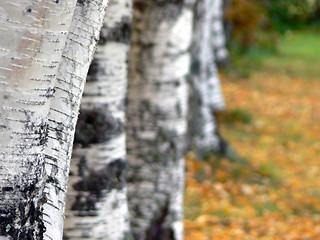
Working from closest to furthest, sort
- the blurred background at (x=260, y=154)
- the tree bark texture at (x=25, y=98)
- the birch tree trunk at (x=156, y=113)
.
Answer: the tree bark texture at (x=25, y=98) → the birch tree trunk at (x=156, y=113) → the blurred background at (x=260, y=154)

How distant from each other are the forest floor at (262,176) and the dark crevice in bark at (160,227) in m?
1.54

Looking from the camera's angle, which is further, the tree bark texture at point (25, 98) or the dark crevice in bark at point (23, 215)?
the dark crevice in bark at point (23, 215)

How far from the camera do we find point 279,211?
6535 mm

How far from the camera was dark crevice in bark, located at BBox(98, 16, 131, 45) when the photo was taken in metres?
2.84

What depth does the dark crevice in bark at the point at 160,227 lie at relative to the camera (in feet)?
13.1

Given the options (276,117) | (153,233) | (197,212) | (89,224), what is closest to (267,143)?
(276,117)

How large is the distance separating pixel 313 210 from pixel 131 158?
3.53 meters

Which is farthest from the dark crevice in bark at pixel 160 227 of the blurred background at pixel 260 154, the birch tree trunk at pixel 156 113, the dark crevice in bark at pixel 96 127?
the blurred background at pixel 260 154

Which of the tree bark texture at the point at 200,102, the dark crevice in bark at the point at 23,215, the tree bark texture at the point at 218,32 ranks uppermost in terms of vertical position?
the tree bark texture at the point at 218,32

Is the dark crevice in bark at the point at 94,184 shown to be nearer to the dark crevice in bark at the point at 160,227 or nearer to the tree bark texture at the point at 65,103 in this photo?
the tree bark texture at the point at 65,103

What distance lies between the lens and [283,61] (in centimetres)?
2095

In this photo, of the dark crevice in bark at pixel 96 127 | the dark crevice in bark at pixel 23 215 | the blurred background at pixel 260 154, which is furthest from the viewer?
the blurred background at pixel 260 154

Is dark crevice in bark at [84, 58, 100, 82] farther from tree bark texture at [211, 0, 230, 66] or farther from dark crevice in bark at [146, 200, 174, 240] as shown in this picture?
tree bark texture at [211, 0, 230, 66]

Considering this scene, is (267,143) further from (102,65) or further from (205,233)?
(102,65)
